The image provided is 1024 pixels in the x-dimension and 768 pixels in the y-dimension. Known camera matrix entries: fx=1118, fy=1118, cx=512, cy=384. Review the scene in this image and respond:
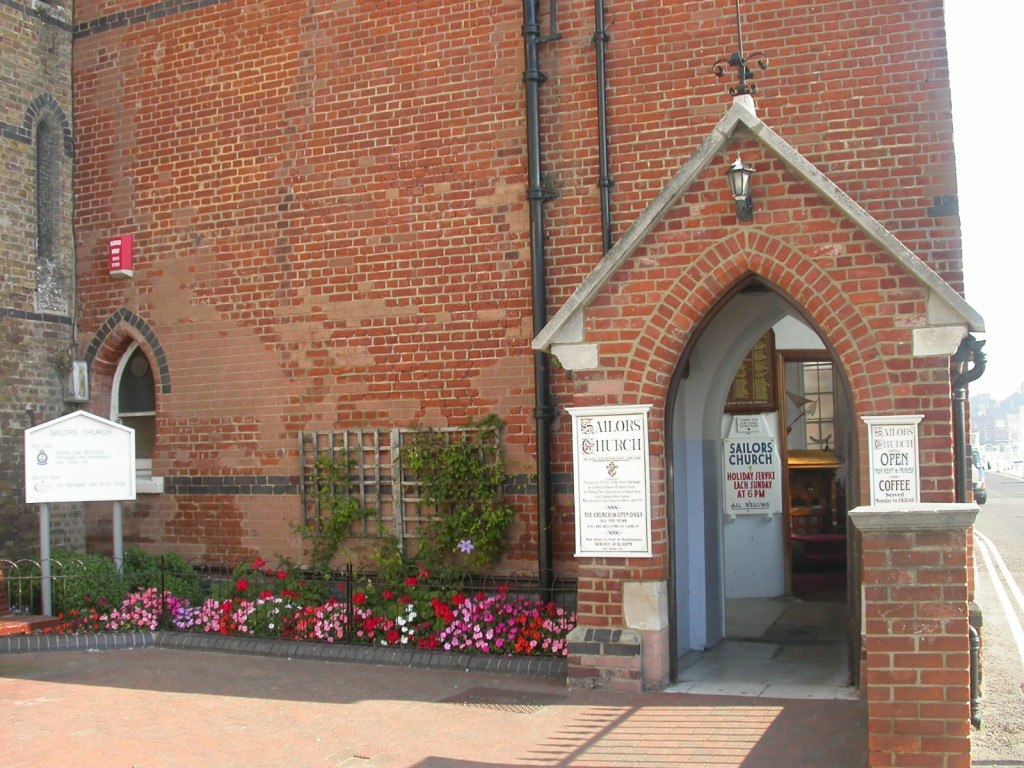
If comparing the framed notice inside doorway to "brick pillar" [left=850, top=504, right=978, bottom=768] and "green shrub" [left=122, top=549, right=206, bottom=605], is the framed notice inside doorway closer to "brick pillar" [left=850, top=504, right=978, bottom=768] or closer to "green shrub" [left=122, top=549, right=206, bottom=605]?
"green shrub" [left=122, top=549, right=206, bottom=605]

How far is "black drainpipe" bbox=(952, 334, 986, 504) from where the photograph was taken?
8.62 metres

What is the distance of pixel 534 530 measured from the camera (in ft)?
37.5

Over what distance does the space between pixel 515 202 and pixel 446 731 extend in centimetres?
569

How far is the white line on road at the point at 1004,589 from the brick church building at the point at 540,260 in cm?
277

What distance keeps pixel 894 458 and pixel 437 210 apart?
18.8 feet

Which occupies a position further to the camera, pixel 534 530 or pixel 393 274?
pixel 393 274

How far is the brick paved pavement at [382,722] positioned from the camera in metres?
7.45

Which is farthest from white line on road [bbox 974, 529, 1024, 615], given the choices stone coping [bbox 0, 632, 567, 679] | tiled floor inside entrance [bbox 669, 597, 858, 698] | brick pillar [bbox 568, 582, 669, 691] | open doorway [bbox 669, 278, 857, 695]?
stone coping [bbox 0, 632, 567, 679]

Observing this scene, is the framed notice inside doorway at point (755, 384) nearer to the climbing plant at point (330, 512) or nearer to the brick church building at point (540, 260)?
the brick church building at point (540, 260)

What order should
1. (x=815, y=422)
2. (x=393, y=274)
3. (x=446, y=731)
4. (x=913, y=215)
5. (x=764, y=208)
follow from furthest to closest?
(x=815, y=422)
(x=393, y=274)
(x=913, y=215)
(x=764, y=208)
(x=446, y=731)

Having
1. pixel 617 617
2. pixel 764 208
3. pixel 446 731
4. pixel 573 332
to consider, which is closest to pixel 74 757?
pixel 446 731

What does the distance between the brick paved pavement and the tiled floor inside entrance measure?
48 centimetres

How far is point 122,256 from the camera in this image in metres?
13.7

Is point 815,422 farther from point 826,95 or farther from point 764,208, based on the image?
point 764,208
